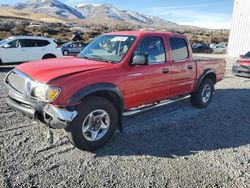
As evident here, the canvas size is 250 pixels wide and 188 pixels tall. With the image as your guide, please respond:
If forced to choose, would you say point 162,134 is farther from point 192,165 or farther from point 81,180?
point 81,180

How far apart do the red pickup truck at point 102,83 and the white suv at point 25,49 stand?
33.9 feet

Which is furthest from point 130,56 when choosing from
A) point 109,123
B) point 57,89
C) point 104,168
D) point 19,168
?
point 19,168

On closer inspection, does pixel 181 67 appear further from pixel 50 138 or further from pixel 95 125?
pixel 50 138

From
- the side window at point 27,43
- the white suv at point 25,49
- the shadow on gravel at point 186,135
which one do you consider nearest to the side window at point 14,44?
the white suv at point 25,49

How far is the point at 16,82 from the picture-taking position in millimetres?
4797

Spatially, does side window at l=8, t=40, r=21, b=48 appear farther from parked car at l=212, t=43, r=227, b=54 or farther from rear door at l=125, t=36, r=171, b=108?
parked car at l=212, t=43, r=227, b=54

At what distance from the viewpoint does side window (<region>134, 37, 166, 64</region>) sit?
5.49m

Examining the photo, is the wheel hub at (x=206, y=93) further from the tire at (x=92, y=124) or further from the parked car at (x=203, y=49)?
the parked car at (x=203, y=49)

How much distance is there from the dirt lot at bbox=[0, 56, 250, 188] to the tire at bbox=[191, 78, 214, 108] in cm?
84

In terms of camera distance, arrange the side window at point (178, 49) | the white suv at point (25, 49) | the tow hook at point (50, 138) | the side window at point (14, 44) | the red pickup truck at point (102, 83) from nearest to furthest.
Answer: the red pickup truck at point (102, 83), the tow hook at point (50, 138), the side window at point (178, 49), the white suv at point (25, 49), the side window at point (14, 44)

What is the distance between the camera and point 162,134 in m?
5.50

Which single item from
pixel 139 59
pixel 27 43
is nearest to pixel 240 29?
pixel 27 43

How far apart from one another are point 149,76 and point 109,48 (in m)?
0.98

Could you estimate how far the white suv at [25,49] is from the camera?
48.7ft
